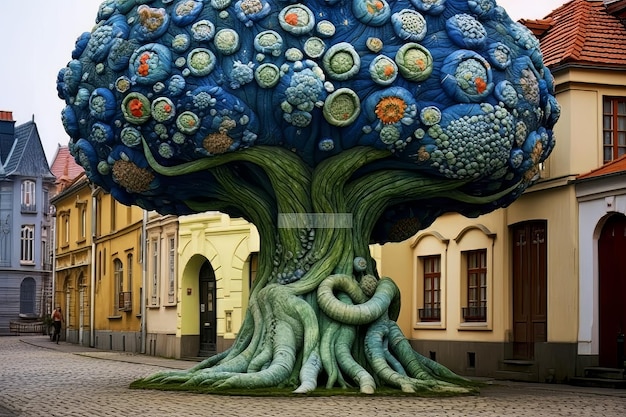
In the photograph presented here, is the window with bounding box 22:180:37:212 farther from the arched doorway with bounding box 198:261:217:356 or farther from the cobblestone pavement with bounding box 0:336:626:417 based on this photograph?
the cobblestone pavement with bounding box 0:336:626:417

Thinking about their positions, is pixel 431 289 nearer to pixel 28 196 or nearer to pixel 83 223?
pixel 83 223

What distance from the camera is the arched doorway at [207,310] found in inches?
1640

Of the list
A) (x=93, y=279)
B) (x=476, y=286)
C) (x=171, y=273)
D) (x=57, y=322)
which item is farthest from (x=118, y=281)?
(x=476, y=286)

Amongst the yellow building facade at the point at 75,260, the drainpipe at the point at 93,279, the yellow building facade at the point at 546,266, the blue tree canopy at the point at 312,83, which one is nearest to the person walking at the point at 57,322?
the yellow building facade at the point at 75,260

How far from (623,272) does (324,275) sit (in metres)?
8.21

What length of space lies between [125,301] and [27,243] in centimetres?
4607

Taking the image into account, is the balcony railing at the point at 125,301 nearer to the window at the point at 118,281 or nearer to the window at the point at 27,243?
the window at the point at 118,281

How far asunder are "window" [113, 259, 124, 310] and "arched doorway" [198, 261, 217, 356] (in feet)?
32.7

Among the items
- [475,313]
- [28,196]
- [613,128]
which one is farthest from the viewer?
[28,196]

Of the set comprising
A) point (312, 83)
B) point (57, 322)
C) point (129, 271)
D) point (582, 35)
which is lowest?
point (57, 322)

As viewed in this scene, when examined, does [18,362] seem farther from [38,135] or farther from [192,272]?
[38,135]

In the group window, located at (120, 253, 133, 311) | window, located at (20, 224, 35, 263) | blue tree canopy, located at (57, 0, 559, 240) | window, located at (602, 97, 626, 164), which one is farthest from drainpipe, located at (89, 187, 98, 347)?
window, located at (20, 224, 35, 263)

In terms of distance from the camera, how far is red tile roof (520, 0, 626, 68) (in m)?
29.6

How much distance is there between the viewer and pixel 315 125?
2230 centimetres
